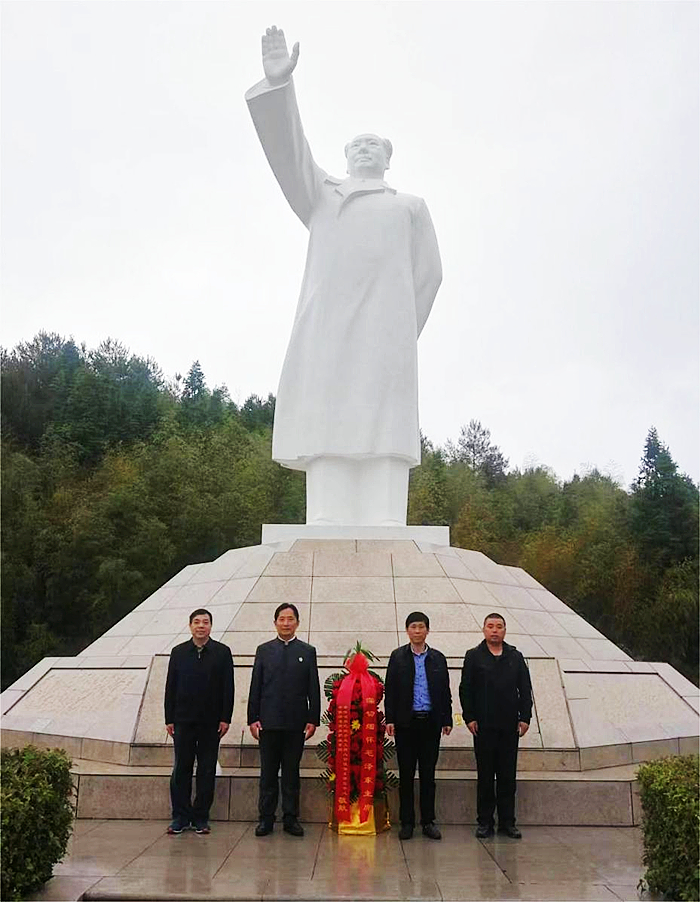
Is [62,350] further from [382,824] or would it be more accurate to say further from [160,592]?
[382,824]

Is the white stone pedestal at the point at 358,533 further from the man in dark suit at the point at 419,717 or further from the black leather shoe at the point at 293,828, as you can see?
the black leather shoe at the point at 293,828

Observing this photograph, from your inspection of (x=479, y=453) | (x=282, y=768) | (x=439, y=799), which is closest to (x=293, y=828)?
(x=282, y=768)

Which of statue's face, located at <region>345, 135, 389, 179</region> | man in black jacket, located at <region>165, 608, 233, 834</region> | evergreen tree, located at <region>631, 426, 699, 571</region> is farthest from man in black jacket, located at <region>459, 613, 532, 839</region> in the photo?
evergreen tree, located at <region>631, 426, 699, 571</region>

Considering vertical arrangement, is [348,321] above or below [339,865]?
above

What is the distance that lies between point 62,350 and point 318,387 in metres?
19.6

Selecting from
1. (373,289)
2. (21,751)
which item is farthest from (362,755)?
(373,289)

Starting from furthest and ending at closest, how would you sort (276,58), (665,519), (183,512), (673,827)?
(665,519)
(183,512)
(276,58)
(673,827)

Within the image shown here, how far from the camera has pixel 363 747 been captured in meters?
4.21

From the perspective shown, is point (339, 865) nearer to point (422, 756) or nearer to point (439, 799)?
point (422, 756)

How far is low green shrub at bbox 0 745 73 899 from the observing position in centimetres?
294

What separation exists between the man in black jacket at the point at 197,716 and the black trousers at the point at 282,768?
0.25 meters

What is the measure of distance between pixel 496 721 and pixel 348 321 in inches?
168

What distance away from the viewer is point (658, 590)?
18.0 metres

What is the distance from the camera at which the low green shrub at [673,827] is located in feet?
9.52
